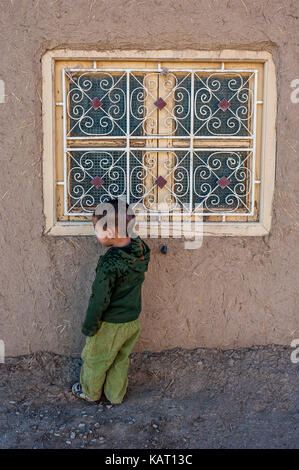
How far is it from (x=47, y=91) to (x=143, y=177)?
899 millimetres

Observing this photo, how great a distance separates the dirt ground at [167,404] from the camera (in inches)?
101

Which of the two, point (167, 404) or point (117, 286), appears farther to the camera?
point (167, 404)

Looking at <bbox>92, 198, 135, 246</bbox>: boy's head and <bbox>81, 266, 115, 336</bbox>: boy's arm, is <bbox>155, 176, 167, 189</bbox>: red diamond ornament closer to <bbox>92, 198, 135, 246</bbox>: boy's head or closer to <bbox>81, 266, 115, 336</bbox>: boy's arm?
<bbox>92, 198, 135, 246</bbox>: boy's head

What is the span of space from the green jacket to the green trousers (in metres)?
0.08

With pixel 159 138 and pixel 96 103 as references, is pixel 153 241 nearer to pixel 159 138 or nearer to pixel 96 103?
pixel 159 138

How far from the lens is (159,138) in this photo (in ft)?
10.2

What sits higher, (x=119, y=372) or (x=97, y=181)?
(x=97, y=181)

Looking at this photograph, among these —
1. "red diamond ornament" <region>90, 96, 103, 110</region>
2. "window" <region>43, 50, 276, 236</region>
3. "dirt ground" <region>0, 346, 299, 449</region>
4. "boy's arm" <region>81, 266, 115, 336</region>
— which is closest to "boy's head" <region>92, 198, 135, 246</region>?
"boy's arm" <region>81, 266, 115, 336</region>

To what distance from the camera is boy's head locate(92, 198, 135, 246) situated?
259cm

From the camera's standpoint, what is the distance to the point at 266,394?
9.79ft

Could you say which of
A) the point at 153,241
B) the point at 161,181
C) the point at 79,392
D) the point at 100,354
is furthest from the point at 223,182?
the point at 79,392

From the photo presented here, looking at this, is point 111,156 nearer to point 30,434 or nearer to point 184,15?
point 184,15

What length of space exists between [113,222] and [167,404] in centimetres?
128

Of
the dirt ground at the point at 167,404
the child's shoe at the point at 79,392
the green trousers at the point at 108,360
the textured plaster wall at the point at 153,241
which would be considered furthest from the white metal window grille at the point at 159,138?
the child's shoe at the point at 79,392
